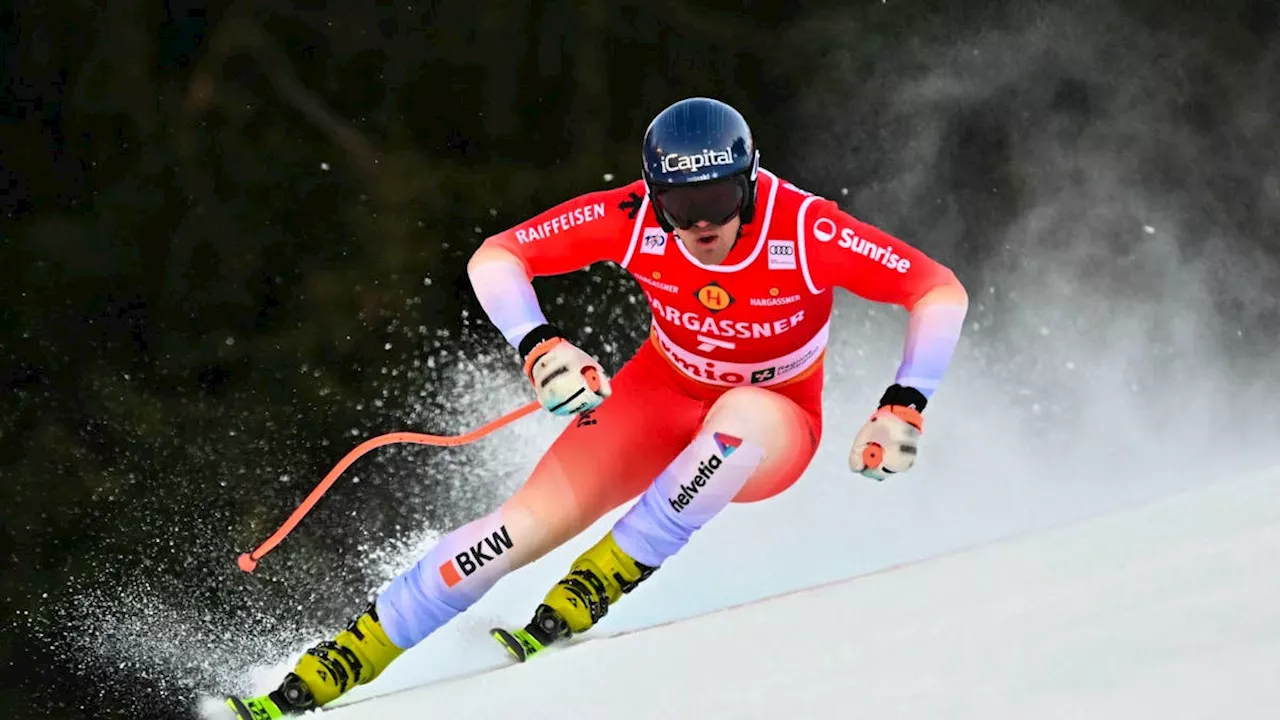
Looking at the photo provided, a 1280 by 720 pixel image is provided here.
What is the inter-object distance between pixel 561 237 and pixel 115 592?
340 centimetres

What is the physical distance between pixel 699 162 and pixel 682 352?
604 millimetres

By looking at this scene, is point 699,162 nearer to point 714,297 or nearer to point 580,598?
point 714,297

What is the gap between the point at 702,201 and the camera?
2.69m

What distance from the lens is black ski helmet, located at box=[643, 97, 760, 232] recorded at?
266 centimetres

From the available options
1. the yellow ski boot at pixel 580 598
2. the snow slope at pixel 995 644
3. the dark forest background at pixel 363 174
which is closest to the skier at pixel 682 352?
the yellow ski boot at pixel 580 598

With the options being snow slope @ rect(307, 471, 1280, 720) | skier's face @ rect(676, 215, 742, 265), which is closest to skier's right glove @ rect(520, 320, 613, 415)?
skier's face @ rect(676, 215, 742, 265)

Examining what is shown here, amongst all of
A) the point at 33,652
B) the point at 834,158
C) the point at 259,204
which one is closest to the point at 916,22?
the point at 834,158

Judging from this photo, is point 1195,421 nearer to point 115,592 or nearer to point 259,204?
point 259,204

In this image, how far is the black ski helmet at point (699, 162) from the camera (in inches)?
105

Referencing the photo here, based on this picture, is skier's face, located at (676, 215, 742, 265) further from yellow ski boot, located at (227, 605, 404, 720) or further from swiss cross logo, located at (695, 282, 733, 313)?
yellow ski boot, located at (227, 605, 404, 720)

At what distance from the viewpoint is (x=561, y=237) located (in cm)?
301

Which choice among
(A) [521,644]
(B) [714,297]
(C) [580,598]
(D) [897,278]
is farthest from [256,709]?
(D) [897,278]

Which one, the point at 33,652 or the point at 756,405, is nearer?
the point at 756,405

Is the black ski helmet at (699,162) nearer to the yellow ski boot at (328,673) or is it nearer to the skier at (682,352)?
the skier at (682,352)
